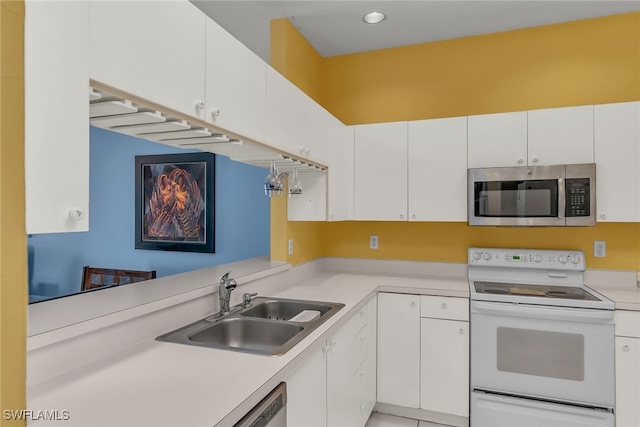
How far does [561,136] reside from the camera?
245 cm

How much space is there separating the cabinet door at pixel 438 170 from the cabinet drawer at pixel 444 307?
0.61 metres

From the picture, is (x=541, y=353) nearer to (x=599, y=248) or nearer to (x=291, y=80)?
(x=599, y=248)

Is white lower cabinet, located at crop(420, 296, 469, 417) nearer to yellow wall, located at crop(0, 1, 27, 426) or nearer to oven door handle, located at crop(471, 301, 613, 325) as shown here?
oven door handle, located at crop(471, 301, 613, 325)

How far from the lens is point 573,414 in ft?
7.01

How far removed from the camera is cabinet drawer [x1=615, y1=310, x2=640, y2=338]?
2.07 meters

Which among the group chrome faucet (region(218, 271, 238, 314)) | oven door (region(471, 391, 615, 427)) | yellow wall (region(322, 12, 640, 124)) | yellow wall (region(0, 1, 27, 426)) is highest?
yellow wall (region(322, 12, 640, 124))

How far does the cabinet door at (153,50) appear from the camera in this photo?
95 cm

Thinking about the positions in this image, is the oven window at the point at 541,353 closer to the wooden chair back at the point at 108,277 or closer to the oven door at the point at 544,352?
the oven door at the point at 544,352

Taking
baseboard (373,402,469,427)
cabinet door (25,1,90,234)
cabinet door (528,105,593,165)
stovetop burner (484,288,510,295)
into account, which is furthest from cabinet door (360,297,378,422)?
cabinet door (25,1,90,234)

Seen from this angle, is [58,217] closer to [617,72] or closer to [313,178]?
[313,178]

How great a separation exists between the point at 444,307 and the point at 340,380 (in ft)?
3.15

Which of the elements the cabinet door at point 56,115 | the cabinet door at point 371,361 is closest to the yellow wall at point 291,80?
the cabinet door at point 371,361

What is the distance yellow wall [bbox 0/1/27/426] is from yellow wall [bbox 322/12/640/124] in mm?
2886

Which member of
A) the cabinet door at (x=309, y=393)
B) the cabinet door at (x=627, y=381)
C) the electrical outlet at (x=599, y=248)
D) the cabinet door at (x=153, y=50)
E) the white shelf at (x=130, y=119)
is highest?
the cabinet door at (x=153, y=50)
